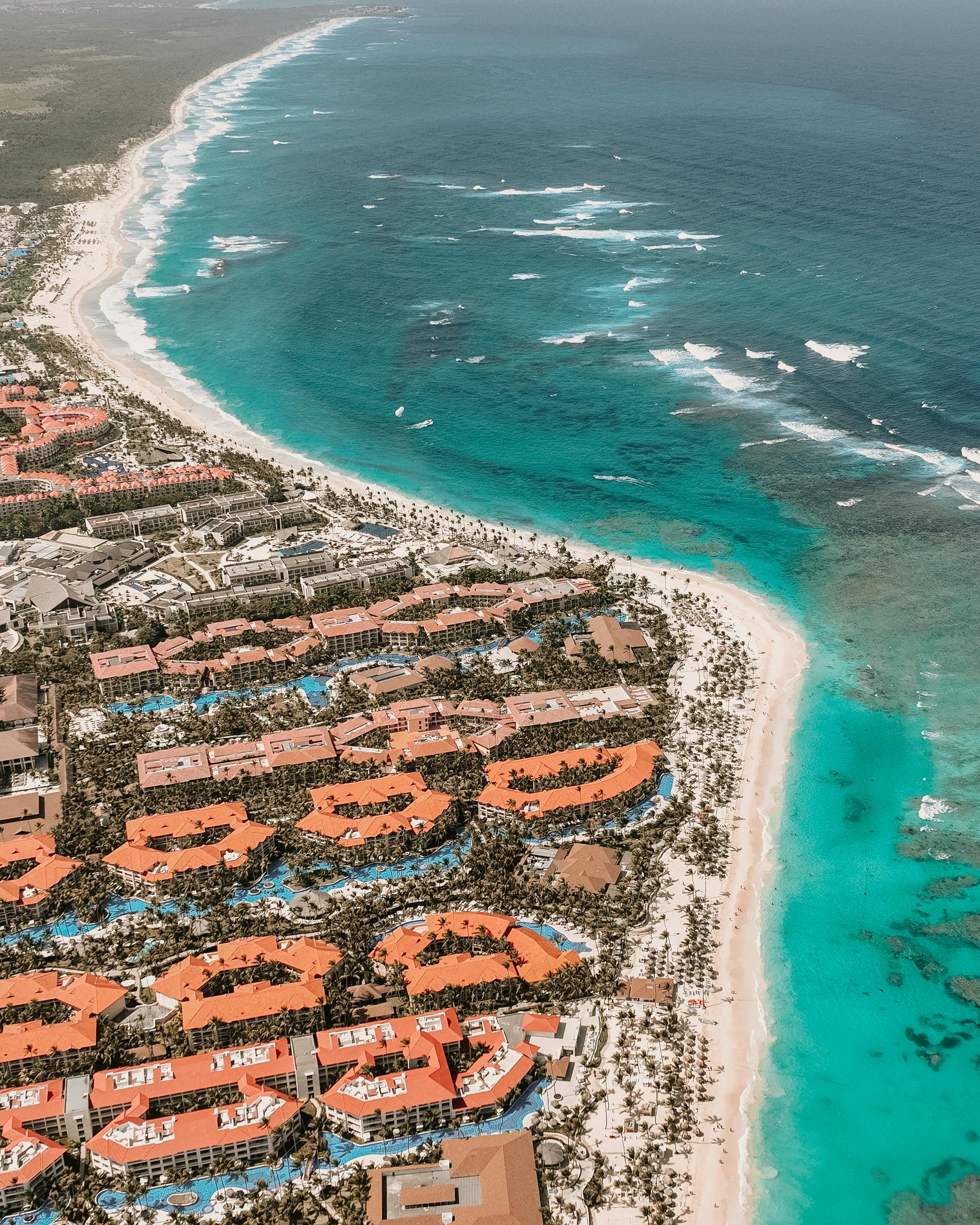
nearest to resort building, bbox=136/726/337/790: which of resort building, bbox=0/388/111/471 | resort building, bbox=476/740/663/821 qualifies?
resort building, bbox=476/740/663/821

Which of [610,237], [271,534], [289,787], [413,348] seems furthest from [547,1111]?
[610,237]

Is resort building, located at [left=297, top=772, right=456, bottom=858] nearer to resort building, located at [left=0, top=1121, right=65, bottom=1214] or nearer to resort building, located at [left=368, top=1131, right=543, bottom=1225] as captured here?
resort building, located at [left=368, top=1131, right=543, bottom=1225]

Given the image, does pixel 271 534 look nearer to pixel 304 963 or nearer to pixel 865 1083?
pixel 304 963

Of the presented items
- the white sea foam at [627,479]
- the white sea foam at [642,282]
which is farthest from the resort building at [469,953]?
the white sea foam at [642,282]

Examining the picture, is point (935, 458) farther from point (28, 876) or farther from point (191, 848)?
point (28, 876)

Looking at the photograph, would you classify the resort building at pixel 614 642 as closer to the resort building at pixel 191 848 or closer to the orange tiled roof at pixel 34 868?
the resort building at pixel 191 848

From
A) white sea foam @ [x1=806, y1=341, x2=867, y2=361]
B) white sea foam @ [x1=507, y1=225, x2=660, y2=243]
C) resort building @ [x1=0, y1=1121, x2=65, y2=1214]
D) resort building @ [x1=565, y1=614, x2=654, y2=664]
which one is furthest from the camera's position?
white sea foam @ [x1=507, y1=225, x2=660, y2=243]
